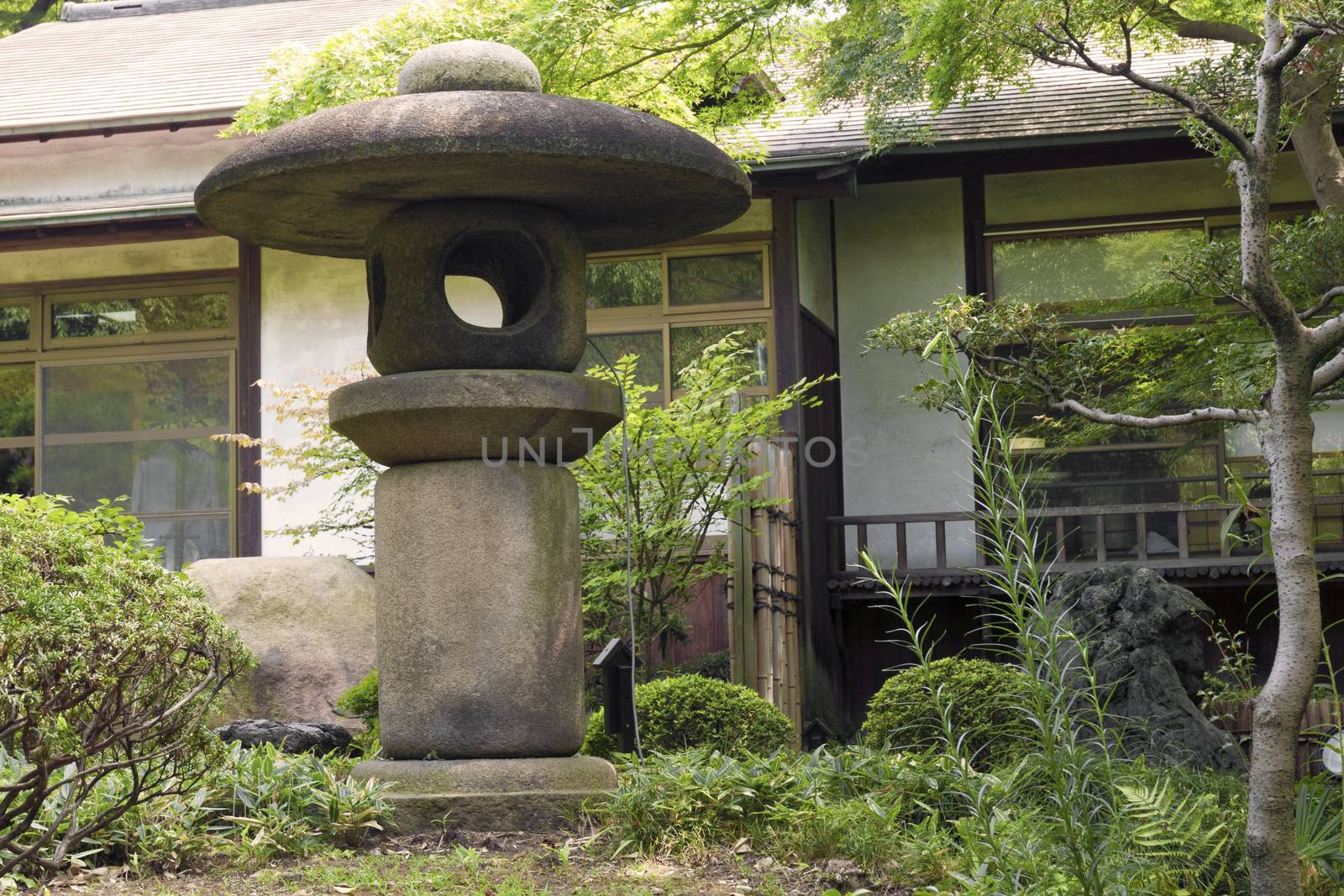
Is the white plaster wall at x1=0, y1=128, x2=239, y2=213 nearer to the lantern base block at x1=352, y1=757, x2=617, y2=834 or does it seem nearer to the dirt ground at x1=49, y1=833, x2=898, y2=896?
the lantern base block at x1=352, y1=757, x2=617, y2=834

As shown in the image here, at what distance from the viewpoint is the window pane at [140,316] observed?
12.9 meters

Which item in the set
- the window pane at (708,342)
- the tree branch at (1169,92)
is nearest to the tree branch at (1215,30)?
the tree branch at (1169,92)

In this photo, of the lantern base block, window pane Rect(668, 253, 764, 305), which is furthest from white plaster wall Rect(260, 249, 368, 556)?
the lantern base block

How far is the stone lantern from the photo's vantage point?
5.36 meters

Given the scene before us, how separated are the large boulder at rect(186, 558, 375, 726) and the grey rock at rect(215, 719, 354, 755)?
1.36m

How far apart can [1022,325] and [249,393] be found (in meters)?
7.53

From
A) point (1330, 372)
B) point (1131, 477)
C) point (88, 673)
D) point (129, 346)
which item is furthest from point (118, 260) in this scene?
point (1330, 372)

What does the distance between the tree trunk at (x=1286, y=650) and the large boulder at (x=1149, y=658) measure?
84.4 inches

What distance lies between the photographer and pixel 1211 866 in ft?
15.9

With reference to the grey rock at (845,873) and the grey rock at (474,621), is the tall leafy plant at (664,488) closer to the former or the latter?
the grey rock at (474,621)

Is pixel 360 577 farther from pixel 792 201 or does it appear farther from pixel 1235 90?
pixel 1235 90

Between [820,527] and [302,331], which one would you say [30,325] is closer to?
[302,331]

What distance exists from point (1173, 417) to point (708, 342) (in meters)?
6.91

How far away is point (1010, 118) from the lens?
12000 millimetres
